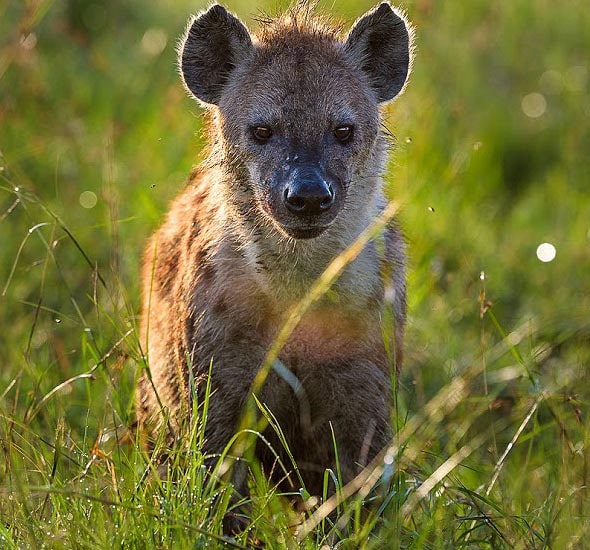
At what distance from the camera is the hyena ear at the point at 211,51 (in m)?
4.53

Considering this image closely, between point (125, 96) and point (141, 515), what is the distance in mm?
4659

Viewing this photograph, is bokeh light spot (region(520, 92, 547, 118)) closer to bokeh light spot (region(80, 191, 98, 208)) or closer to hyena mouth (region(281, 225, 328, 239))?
bokeh light spot (region(80, 191, 98, 208))

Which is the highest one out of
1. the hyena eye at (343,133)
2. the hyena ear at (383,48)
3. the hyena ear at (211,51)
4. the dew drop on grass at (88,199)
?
the hyena ear at (383,48)

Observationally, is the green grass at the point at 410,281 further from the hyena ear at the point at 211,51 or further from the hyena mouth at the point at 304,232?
the hyena mouth at the point at 304,232

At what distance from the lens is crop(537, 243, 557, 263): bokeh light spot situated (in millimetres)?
6266

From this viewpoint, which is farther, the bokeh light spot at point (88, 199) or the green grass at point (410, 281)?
the bokeh light spot at point (88, 199)

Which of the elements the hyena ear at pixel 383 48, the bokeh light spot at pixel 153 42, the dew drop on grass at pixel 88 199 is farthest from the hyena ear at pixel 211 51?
the bokeh light spot at pixel 153 42

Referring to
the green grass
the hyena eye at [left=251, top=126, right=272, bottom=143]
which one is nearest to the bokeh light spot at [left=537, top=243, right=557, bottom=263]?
the green grass

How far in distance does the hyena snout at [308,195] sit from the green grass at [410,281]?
462 millimetres

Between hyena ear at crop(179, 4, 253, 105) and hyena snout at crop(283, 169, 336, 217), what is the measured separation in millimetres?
818

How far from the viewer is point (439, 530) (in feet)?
11.2

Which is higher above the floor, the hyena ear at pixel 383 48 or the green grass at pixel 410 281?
the hyena ear at pixel 383 48

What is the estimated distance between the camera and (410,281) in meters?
5.60

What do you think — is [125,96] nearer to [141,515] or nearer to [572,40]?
[572,40]
